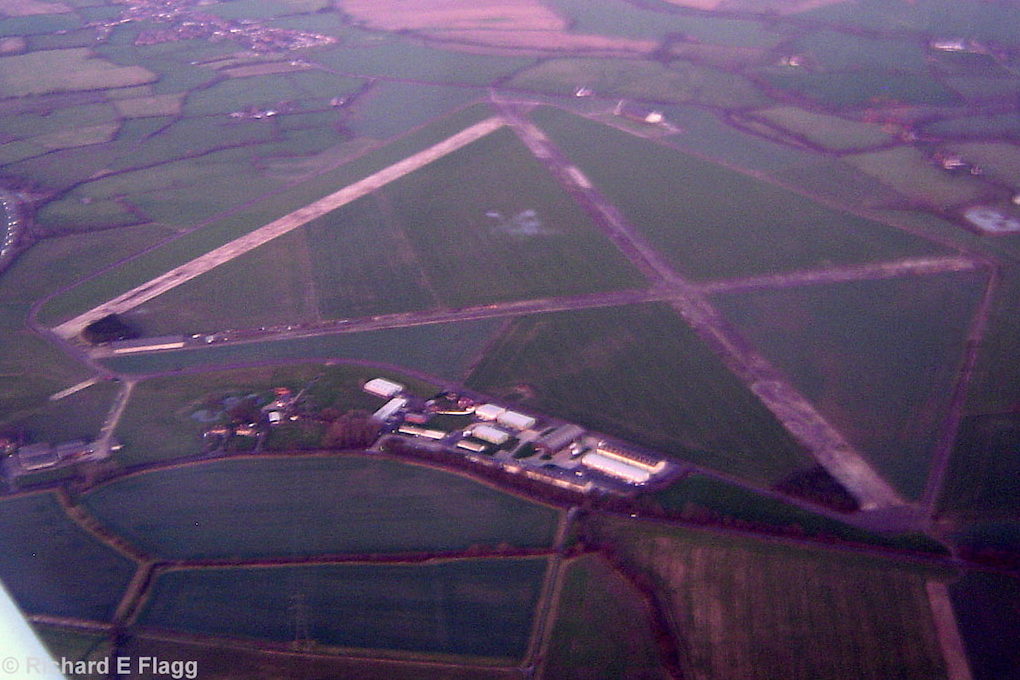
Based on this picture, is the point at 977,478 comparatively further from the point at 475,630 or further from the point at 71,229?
the point at 71,229

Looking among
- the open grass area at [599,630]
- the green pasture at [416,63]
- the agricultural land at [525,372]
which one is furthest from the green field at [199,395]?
the green pasture at [416,63]

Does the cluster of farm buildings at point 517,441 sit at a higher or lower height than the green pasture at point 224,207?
lower

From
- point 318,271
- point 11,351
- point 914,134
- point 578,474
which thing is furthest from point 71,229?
point 914,134

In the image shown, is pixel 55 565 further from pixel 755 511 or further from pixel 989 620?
pixel 989 620

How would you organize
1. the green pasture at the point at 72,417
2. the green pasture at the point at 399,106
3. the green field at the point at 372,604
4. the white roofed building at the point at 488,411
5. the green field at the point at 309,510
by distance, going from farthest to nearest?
1. the green pasture at the point at 399,106
2. the green pasture at the point at 72,417
3. the white roofed building at the point at 488,411
4. the green field at the point at 309,510
5. the green field at the point at 372,604

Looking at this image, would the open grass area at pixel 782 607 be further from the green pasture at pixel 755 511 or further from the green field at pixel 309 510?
the green field at pixel 309 510

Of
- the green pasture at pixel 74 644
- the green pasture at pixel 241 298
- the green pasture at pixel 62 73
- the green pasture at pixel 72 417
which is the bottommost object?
the green pasture at pixel 74 644
